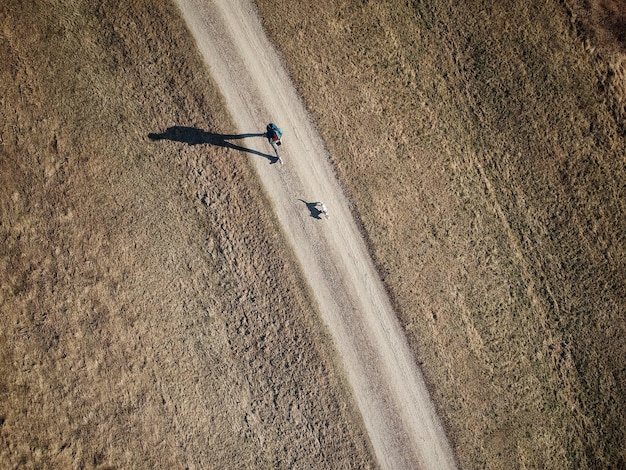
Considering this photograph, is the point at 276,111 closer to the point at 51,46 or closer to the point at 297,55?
the point at 297,55

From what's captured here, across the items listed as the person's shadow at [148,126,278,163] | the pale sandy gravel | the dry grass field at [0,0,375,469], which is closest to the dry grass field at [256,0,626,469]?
the pale sandy gravel

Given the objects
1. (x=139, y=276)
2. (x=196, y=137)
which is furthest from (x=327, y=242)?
(x=139, y=276)

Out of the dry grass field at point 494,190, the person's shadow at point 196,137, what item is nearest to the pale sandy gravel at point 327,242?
the person's shadow at point 196,137

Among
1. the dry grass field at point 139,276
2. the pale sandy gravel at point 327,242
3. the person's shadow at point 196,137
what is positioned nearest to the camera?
the dry grass field at point 139,276

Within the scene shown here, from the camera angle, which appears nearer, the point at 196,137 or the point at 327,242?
the point at 196,137

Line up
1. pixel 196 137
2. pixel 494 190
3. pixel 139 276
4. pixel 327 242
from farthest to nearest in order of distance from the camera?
pixel 494 190, pixel 327 242, pixel 196 137, pixel 139 276

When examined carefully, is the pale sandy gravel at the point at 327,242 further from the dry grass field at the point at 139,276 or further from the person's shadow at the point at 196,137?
the dry grass field at the point at 139,276

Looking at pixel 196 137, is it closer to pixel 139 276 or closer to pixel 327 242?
pixel 139 276
